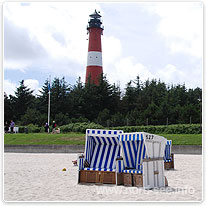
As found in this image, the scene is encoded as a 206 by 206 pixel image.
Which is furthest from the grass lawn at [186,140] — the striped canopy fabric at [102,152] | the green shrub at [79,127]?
the striped canopy fabric at [102,152]

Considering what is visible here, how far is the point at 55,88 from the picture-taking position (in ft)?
189

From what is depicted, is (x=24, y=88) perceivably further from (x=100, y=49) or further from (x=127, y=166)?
(x=127, y=166)

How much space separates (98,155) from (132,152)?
1.39 m

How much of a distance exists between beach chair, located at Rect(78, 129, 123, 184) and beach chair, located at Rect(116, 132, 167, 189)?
0.45m

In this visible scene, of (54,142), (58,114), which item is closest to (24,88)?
(58,114)

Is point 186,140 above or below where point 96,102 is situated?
below

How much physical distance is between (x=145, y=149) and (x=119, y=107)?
46.8 metres

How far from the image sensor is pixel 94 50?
5381 centimetres

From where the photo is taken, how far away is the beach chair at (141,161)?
1066 cm

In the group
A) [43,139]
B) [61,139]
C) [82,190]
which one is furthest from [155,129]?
[82,190]

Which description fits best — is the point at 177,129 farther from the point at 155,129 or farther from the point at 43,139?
the point at 43,139

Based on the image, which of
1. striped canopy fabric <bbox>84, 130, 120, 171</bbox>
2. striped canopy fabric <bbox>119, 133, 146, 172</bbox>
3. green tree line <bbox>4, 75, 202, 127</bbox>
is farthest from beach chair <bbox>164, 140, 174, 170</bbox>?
green tree line <bbox>4, 75, 202, 127</bbox>

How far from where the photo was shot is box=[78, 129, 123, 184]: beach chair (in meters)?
11.6

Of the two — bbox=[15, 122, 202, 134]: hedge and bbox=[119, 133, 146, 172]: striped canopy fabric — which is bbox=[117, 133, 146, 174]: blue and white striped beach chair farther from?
bbox=[15, 122, 202, 134]: hedge
